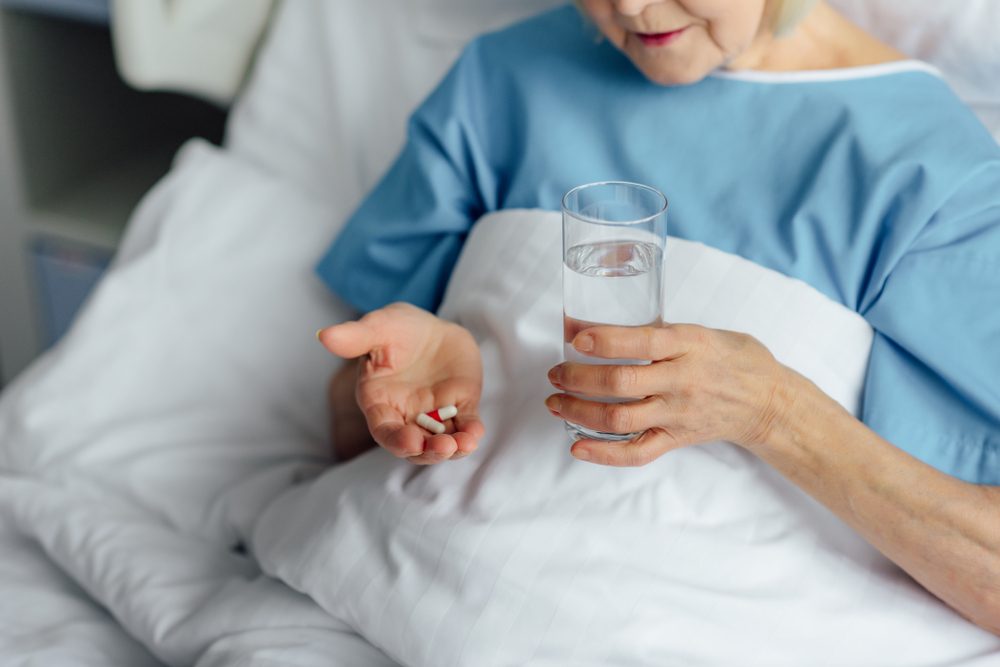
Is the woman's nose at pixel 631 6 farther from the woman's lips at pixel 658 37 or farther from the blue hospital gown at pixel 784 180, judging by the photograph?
A: the blue hospital gown at pixel 784 180

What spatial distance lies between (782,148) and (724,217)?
0.10 metres

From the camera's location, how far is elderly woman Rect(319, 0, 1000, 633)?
1.00m

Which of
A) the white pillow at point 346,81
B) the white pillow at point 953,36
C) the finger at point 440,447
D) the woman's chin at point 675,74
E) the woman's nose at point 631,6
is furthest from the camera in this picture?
the white pillow at point 346,81

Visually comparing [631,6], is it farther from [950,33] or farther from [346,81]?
[346,81]

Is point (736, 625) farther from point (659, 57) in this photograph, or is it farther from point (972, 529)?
point (659, 57)

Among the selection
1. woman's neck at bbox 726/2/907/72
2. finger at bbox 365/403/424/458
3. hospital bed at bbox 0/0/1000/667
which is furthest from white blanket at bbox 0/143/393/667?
woman's neck at bbox 726/2/907/72

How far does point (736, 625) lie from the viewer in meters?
1.06

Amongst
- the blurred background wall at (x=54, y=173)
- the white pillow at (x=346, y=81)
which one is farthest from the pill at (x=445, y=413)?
the blurred background wall at (x=54, y=173)

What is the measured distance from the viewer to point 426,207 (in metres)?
1.41

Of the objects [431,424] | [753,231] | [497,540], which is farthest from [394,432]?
[753,231]

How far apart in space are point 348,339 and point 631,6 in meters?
0.42

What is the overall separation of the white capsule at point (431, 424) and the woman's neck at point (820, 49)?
536 millimetres

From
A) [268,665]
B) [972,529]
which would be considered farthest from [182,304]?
[972,529]

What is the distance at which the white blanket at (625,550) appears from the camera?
105 cm
